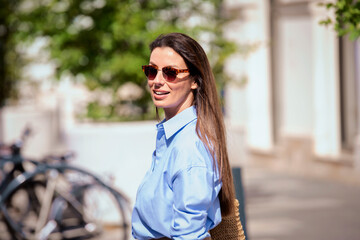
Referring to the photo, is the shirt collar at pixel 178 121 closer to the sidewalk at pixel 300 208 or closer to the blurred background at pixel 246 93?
the blurred background at pixel 246 93

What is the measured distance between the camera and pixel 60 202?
6578 mm

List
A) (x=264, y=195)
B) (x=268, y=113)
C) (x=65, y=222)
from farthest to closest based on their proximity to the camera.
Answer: (x=268, y=113), (x=264, y=195), (x=65, y=222)

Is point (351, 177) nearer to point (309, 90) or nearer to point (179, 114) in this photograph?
point (309, 90)

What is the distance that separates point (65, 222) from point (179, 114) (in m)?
4.12

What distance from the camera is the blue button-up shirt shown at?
241cm

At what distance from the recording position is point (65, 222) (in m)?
6.55

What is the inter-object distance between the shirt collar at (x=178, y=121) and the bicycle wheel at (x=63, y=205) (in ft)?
12.3

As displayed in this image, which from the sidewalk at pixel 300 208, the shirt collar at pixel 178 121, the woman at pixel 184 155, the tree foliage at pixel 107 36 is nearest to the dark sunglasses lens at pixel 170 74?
the woman at pixel 184 155

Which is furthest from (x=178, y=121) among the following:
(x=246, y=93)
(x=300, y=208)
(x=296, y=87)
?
(x=246, y=93)

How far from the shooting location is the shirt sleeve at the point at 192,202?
2.40 meters

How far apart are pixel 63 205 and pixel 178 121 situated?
413 centimetres

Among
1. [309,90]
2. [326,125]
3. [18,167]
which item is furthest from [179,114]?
[309,90]

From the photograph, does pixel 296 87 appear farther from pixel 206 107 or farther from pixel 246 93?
pixel 206 107

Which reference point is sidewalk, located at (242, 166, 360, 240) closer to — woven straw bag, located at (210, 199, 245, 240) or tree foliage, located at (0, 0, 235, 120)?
tree foliage, located at (0, 0, 235, 120)
